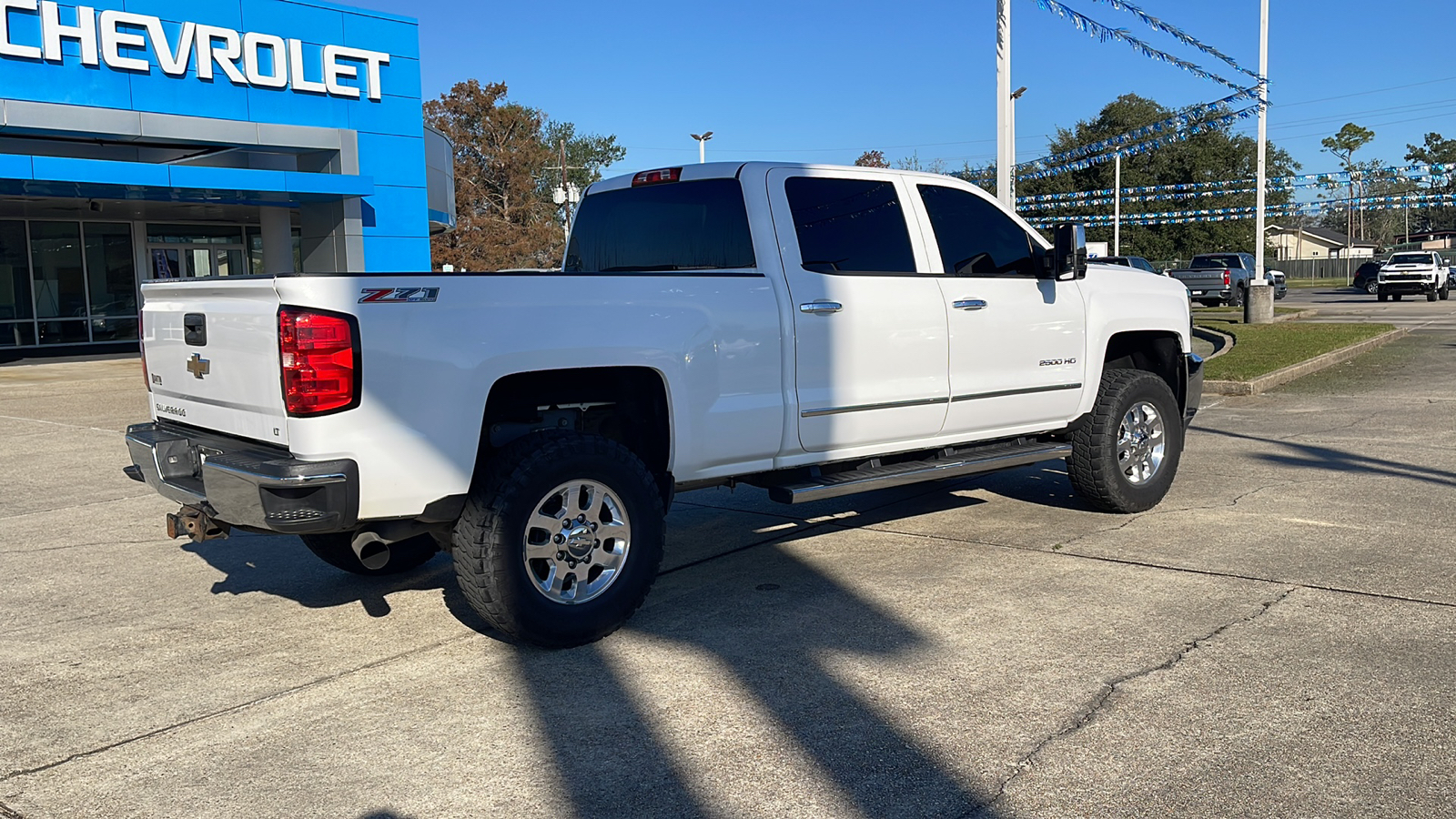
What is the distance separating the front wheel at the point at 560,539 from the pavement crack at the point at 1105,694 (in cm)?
194

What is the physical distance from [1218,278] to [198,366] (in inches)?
1377

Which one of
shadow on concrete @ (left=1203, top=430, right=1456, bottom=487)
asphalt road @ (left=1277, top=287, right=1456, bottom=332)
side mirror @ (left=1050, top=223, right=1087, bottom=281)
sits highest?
side mirror @ (left=1050, top=223, right=1087, bottom=281)

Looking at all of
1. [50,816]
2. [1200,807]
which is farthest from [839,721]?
[50,816]

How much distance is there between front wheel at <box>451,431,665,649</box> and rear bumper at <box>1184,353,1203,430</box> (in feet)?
13.9

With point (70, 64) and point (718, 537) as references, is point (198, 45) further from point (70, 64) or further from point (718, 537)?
point (718, 537)

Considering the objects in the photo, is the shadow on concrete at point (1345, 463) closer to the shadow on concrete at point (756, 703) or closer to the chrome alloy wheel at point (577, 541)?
the shadow on concrete at point (756, 703)

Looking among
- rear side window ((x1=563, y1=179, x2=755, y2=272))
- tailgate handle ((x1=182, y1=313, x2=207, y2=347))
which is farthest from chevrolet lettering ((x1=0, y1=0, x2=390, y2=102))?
tailgate handle ((x1=182, y1=313, x2=207, y2=347))

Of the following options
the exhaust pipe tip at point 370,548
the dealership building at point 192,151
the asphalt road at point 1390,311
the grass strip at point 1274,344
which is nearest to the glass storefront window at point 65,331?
the dealership building at point 192,151

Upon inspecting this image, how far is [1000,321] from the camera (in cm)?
657

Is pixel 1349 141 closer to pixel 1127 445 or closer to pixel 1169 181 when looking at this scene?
pixel 1169 181

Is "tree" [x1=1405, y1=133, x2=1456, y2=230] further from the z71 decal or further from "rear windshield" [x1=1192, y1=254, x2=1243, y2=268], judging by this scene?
the z71 decal

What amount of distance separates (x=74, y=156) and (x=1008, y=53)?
1708 centimetres

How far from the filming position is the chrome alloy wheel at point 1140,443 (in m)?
7.26

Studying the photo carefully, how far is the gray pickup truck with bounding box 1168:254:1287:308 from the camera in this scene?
116 ft
